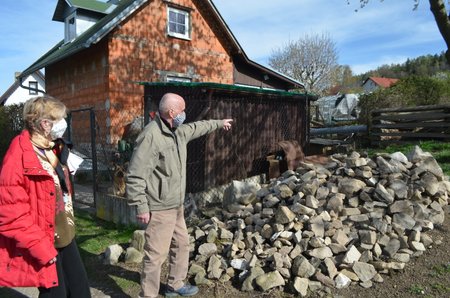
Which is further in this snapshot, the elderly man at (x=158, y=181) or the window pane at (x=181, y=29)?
the window pane at (x=181, y=29)

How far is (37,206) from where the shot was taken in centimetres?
261

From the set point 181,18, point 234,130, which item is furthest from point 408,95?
point 234,130

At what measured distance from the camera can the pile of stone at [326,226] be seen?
4.23 meters

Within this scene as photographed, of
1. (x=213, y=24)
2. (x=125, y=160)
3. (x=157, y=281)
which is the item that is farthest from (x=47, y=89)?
(x=157, y=281)

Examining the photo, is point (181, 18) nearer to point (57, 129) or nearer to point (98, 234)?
point (98, 234)

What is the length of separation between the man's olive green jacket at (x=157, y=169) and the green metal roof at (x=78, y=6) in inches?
512

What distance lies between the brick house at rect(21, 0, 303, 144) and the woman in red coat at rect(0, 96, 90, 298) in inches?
370

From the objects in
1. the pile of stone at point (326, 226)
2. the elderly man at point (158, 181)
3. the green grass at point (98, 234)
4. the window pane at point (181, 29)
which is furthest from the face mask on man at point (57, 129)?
the window pane at point (181, 29)

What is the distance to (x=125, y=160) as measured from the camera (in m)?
7.68

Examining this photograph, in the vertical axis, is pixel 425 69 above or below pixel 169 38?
above

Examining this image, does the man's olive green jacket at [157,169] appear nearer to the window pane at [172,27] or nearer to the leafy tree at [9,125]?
the window pane at [172,27]

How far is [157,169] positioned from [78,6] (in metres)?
13.2

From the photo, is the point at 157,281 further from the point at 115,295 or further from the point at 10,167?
the point at 10,167

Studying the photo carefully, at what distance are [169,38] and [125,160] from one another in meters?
7.64
